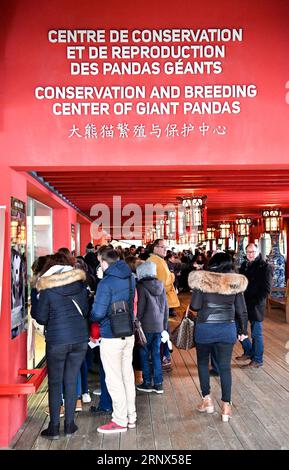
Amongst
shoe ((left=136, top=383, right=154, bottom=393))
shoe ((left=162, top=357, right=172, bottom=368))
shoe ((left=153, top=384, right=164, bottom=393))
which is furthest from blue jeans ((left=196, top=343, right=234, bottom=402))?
shoe ((left=162, top=357, right=172, bottom=368))

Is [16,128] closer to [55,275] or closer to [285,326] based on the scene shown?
[55,275]

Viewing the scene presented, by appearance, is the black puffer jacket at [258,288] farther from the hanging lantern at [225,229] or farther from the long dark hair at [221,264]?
the hanging lantern at [225,229]

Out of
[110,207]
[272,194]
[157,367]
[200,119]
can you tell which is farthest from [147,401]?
[110,207]

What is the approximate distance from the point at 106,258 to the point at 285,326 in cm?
683

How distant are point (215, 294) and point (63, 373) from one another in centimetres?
158

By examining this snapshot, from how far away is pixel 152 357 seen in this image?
19.5 feet

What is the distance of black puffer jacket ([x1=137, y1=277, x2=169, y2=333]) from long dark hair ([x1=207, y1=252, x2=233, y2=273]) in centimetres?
105

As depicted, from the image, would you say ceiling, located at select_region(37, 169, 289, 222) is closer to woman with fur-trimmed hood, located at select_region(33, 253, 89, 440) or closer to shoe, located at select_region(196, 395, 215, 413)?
woman with fur-trimmed hood, located at select_region(33, 253, 89, 440)

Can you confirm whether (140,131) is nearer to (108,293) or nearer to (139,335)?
(108,293)

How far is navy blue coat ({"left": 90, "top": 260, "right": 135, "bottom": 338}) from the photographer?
4.47 meters

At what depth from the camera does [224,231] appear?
19453 mm

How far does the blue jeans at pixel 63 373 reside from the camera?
4.46 metres

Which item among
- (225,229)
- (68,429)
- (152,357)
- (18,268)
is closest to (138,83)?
(18,268)

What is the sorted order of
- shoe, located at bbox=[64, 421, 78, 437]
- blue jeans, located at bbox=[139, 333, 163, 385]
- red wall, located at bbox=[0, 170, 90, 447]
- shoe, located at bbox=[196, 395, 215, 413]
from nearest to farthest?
red wall, located at bbox=[0, 170, 90, 447]
shoe, located at bbox=[64, 421, 78, 437]
shoe, located at bbox=[196, 395, 215, 413]
blue jeans, located at bbox=[139, 333, 163, 385]
